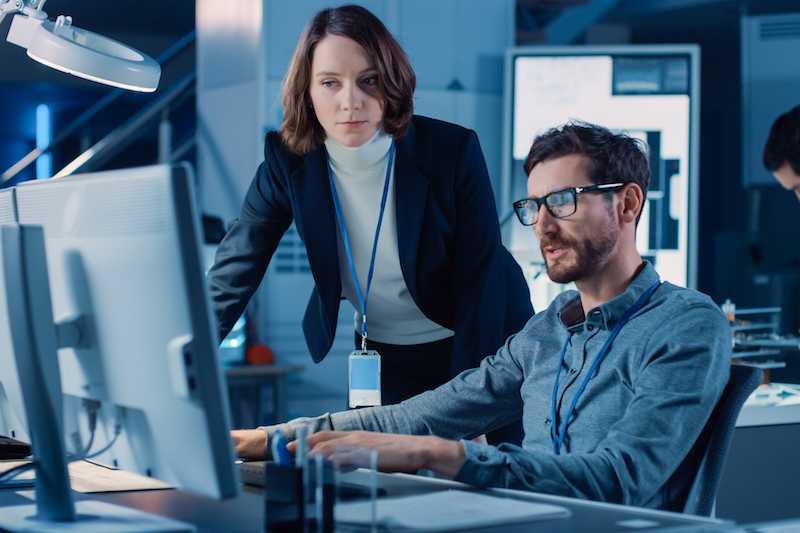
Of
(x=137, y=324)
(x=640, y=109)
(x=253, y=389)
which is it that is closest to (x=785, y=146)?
(x=640, y=109)

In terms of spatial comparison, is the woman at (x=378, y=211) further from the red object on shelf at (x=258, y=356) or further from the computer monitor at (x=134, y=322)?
the red object on shelf at (x=258, y=356)

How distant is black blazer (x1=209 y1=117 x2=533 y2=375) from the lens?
1782 mm

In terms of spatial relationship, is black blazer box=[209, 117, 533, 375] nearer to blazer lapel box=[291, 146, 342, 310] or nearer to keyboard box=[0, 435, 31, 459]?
blazer lapel box=[291, 146, 342, 310]

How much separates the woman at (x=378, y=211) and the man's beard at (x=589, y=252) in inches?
15.5

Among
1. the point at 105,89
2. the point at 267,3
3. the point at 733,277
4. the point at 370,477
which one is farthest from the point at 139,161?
the point at 370,477

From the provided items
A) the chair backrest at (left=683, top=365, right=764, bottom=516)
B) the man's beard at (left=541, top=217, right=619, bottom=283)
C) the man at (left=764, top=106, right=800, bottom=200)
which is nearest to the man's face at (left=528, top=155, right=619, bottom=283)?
the man's beard at (left=541, top=217, right=619, bottom=283)

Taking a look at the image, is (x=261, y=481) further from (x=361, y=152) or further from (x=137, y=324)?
(x=361, y=152)

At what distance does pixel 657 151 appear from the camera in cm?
414

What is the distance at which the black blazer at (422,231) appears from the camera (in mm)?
1782

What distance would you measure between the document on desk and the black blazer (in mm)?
765

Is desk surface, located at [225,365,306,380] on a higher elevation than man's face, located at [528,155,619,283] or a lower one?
lower

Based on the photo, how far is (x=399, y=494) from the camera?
107 cm

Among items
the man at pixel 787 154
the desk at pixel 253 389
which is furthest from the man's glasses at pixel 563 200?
the desk at pixel 253 389

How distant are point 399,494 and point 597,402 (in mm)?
394
